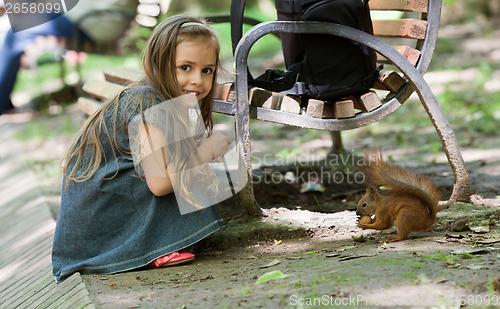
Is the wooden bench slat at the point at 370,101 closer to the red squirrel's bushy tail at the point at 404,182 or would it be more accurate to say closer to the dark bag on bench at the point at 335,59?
the dark bag on bench at the point at 335,59

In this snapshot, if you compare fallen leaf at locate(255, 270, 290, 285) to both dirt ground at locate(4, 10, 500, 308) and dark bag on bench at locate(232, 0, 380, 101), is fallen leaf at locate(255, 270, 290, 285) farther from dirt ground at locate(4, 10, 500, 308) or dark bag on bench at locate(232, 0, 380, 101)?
dark bag on bench at locate(232, 0, 380, 101)

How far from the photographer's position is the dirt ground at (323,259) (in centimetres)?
193

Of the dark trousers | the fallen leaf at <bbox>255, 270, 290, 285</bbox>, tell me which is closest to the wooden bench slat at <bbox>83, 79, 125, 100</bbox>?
the fallen leaf at <bbox>255, 270, 290, 285</bbox>

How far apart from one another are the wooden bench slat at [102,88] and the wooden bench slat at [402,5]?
1.83 m

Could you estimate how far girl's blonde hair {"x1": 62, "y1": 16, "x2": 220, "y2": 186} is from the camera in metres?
2.76

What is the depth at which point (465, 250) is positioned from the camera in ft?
7.84

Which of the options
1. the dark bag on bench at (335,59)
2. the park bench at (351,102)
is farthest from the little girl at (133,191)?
the dark bag on bench at (335,59)

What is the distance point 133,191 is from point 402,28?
1.90 m

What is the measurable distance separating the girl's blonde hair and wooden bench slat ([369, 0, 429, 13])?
1.20 meters

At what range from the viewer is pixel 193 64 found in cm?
279

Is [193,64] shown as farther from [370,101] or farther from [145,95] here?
[370,101]

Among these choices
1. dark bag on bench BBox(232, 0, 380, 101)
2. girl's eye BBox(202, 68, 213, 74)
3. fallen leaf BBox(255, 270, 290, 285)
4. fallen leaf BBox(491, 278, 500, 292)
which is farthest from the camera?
dark bag on bench BBox(232, 0, 380, 101)

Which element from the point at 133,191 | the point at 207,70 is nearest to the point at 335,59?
the point at 207,70

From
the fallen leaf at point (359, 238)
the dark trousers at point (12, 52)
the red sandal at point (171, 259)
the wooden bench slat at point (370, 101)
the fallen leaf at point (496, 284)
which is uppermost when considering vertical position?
the dark trousers at point (12, 52)
